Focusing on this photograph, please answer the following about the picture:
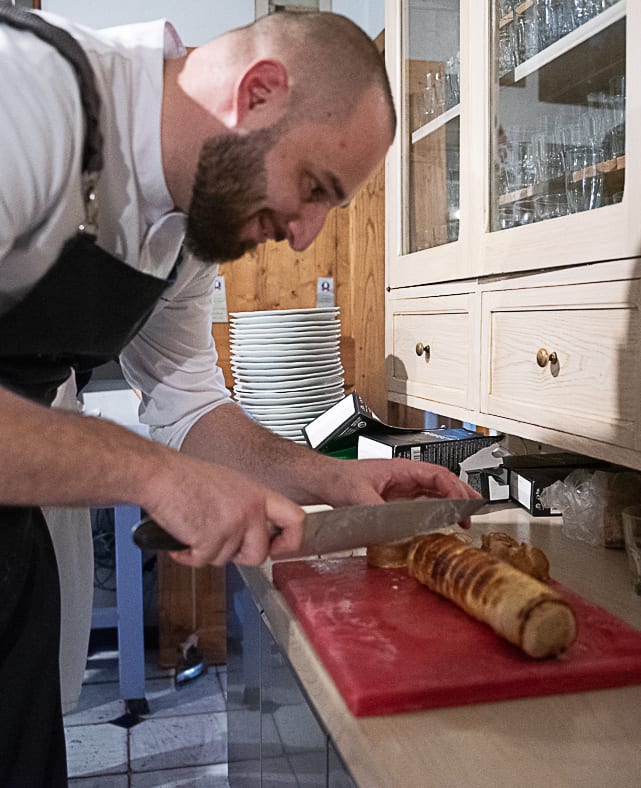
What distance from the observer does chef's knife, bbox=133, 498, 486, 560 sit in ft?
3.15

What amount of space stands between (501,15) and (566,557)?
97 centimetres

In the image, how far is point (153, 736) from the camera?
2.27m

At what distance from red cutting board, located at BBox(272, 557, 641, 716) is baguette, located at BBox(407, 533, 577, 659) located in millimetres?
22

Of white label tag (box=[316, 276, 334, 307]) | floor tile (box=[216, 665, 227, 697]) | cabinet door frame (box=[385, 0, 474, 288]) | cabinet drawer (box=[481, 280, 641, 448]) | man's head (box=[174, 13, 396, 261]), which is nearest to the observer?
man's head (box=[174, 13, 396, 261])

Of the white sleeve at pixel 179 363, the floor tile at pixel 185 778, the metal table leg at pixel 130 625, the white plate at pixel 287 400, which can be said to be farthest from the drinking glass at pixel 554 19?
the floor tile at pixel 185 778

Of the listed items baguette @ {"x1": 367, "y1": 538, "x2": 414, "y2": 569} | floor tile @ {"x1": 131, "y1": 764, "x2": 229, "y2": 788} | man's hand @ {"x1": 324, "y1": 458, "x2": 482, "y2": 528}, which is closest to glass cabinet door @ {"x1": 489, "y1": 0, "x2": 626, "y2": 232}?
man's hand @ {"x1": 324, "y1": 458, "x2": 482, "y2": 528}

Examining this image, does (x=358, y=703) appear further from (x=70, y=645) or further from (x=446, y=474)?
(x=70, y=645)

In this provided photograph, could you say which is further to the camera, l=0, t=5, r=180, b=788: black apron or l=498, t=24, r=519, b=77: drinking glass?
l=498, t=24, r=519, b=77: drinking glass

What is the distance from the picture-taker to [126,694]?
2.40m

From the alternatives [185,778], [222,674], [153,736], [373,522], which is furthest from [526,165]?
[222,674]

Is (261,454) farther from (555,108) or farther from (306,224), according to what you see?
(555,108)

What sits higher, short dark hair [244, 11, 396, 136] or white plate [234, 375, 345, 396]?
short dark hair [244, 11, 396, 136]

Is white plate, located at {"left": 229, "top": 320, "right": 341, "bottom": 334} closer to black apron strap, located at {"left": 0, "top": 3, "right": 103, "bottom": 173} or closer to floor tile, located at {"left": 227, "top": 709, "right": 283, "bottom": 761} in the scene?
floor tile, located at {"left": 227, "top": 709, "right": 283, "bottom": 761}

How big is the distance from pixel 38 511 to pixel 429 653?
0.69 m
